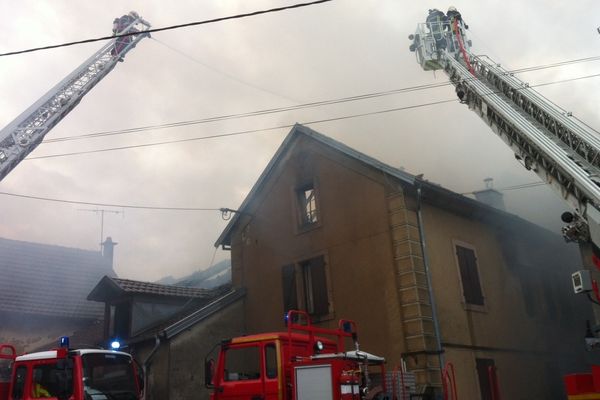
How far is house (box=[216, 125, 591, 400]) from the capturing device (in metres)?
12.1

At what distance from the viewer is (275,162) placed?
15.9 metres

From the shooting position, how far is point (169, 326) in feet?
45.0

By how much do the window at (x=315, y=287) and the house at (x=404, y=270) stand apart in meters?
0.04

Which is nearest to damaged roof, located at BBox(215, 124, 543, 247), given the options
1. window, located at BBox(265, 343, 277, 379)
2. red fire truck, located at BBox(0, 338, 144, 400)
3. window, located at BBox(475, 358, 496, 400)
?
window, located at BBox(475, 358, 496, 400)

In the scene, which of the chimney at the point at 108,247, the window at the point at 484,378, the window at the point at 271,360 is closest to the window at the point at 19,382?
the window at the point at 271,360

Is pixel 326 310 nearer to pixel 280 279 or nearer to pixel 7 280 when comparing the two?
pixel 280 279

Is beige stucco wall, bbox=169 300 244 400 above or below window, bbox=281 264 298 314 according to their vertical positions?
below

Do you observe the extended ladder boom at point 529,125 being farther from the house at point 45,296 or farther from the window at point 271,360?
the house at point 45,296

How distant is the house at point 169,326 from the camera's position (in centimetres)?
1327

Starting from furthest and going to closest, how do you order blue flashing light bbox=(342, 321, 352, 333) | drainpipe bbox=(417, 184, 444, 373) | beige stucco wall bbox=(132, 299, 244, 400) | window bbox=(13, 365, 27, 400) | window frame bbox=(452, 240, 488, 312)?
window frame bbox=(452, 240, 488, 312) → beige stucco wall bbox=(132, 299, 244, 400) → drainpipe bbox=(417, 184, 444, 373) → blue flashing light bbox=(342, 321, 352, 333) → window bbox=(13, 365, 27, 400)

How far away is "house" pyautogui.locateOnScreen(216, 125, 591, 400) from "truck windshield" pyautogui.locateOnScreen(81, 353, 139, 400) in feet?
18.7

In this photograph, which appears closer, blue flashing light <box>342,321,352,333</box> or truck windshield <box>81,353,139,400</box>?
truck windshield <box>81,353,139,400</box>

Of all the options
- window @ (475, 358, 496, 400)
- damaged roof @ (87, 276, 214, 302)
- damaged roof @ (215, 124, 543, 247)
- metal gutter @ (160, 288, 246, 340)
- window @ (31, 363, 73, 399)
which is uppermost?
damaged roof @ (215, 124, 543, 247)

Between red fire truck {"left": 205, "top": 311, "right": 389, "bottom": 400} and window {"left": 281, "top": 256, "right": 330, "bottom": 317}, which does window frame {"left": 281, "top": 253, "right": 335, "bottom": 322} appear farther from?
red fire truck {"left": 205, "top": 311, "right": 389, "bottom": 400}
